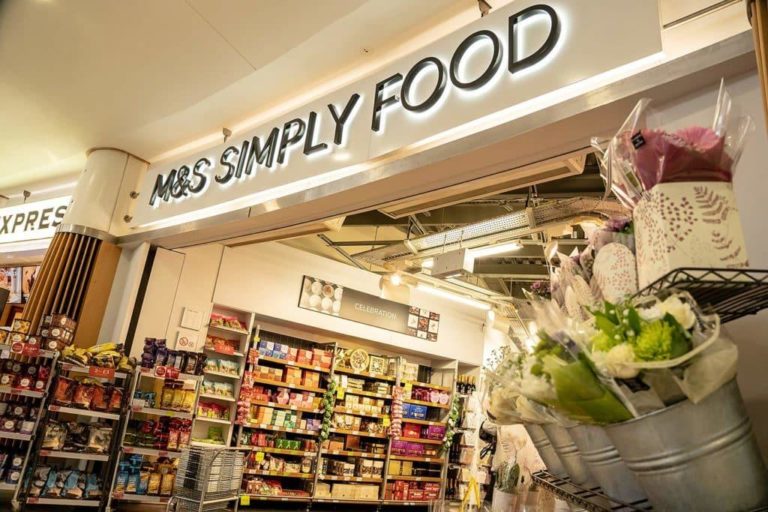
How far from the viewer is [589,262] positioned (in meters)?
1.40

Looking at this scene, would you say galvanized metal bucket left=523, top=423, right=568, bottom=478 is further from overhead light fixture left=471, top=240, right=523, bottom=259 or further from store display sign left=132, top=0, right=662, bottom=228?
overhead light fixture left=471, top=240, right=523, bottom=259

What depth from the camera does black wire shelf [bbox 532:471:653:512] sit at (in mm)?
983

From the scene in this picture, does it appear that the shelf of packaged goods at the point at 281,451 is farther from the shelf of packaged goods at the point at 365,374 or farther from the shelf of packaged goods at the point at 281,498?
the shelf of packaged goods at the point at 365,374

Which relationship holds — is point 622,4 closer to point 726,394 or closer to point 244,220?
point 726,394

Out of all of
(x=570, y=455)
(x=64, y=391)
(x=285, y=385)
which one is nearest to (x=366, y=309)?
(x=285, y=385)

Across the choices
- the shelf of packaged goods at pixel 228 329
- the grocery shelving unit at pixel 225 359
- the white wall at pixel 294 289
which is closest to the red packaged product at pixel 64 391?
the grocery shelving unit at pixel 225 359

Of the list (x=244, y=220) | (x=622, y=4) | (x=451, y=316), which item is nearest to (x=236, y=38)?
(x=244, y=220)

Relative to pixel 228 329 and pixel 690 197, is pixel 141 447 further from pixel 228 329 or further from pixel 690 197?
pixel 690 197

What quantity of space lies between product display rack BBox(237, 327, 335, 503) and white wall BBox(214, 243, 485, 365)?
45 cm

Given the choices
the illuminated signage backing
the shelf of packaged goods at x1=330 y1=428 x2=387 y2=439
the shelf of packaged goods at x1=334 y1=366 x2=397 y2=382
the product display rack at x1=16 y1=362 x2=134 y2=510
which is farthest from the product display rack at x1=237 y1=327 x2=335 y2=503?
the illuminated signage backing

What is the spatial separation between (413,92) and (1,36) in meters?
3.84

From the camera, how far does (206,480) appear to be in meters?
4.34

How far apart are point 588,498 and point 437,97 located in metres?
2.51

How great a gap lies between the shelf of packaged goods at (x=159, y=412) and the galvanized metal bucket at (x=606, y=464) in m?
4.90
